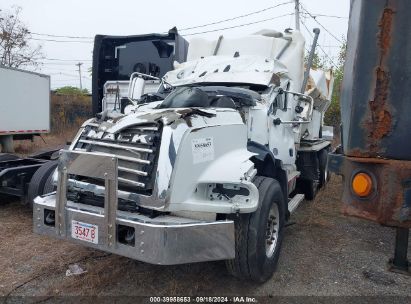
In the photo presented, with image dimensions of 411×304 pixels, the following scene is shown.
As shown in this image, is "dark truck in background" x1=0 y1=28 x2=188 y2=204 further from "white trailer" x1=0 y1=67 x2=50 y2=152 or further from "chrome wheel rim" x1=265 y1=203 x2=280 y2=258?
"white trailer" x1=0 y1=67 x2=50 y2=152

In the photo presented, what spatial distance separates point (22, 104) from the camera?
1374 cm

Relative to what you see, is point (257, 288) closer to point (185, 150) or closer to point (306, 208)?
point (185, 150)

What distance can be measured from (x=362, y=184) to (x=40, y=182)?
181 inches

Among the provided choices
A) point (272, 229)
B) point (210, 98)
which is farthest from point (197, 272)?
point (210, 98)

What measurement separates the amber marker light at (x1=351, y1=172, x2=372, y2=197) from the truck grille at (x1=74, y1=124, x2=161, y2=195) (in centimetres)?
164

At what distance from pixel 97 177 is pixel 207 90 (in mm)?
2070

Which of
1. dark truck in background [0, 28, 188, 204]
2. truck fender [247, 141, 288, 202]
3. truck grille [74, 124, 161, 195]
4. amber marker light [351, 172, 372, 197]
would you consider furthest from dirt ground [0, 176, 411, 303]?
dark truck in background [0, 28, 188, 204]

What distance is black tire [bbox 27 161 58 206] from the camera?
5.49 m

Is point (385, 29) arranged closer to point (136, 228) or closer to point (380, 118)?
point (380, 118)

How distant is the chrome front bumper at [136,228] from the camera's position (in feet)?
10.0

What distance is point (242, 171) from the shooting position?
3.60 m

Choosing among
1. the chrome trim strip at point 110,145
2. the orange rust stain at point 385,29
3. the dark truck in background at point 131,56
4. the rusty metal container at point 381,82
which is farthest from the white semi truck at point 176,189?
the dark truck in background at point 131,56

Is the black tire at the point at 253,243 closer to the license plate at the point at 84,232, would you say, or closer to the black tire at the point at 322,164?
the license plate at the point at 84,232

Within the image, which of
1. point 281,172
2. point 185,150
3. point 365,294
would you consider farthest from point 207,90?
point 365,294
